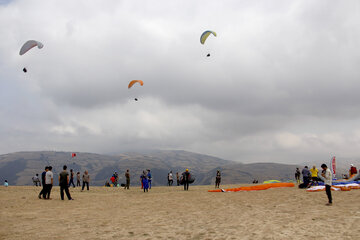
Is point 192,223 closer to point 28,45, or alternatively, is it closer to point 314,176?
point 314,176

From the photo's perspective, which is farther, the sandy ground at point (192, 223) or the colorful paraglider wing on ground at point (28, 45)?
the colorful paraglider wing on ground at point (28, 45)

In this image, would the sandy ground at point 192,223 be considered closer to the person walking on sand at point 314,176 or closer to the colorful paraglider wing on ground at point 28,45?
the person walking on sand at point 314,176

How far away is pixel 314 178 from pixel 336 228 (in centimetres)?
1683

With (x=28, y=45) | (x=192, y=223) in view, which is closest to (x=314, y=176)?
(x=192, y=223)

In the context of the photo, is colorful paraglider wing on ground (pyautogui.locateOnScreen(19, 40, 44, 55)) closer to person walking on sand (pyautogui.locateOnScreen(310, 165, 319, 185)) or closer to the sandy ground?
the sandy ground

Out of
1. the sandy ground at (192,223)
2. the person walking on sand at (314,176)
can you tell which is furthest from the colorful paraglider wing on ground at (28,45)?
the person walking on sand at (314,176)

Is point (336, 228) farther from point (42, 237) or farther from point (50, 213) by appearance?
point (50, 213)

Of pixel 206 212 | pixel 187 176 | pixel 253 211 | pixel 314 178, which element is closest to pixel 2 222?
pixel 206 212

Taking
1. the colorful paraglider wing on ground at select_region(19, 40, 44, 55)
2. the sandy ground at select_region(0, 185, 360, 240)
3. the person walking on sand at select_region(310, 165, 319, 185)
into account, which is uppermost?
the colorful paraglider wing on ground at select_region(19, 40, 44, 55)

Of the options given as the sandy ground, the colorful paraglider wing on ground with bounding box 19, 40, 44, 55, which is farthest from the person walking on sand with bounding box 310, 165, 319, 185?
the colorful paraglider wing on ground with bounding box 19, 40, 44, 55

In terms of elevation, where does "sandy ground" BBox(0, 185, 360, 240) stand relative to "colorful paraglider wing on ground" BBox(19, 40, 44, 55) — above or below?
below

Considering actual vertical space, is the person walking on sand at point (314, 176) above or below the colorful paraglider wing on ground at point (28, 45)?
below

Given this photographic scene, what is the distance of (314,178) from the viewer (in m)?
24.6

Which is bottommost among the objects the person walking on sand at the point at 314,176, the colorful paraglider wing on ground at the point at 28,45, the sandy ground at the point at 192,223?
the sandy ground at the point at 192,223
